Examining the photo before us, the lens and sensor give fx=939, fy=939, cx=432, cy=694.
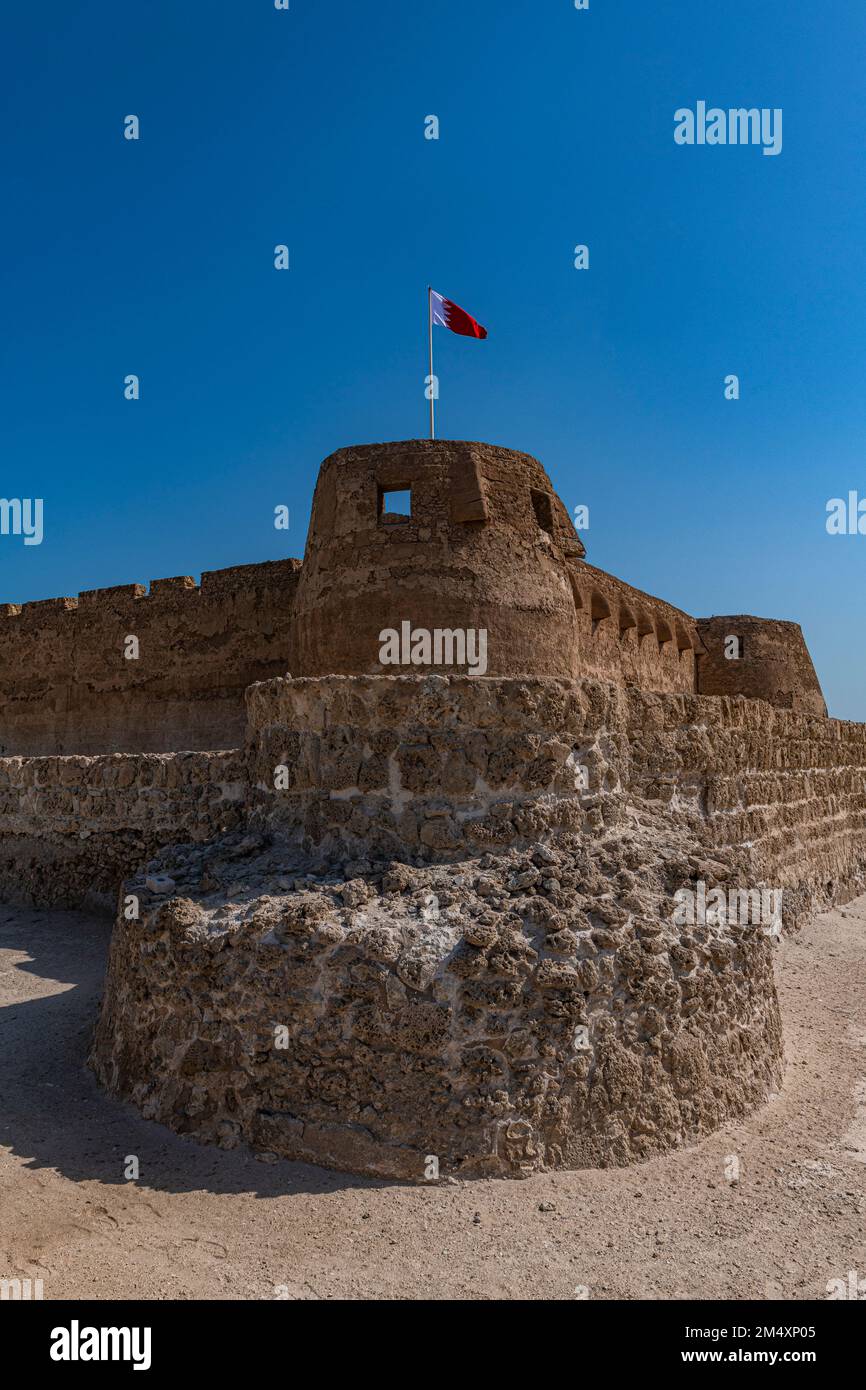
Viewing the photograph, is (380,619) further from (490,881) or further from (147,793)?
(490,881)

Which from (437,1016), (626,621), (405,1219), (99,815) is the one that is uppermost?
(626,621)

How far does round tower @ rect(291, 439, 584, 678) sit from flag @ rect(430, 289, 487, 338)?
160cm

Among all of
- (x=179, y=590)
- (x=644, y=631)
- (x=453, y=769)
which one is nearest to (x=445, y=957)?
(x=453, y=769)

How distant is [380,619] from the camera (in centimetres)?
954

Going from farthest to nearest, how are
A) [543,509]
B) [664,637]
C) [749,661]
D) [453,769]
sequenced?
[749,661] → [664,637] → [543,509] → [453,769]

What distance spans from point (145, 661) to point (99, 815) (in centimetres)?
584

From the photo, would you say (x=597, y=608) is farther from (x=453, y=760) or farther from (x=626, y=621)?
(x=453, y=760)

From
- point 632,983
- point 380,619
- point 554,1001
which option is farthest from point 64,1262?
point 380,619

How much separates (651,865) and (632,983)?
846mm

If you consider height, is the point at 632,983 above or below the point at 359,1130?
above

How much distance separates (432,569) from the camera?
9562mm

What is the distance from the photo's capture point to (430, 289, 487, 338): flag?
10.5 m

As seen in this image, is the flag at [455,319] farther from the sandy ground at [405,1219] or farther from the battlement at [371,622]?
the sandy ground at [405,1219]

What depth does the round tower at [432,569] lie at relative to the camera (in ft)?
31.2
